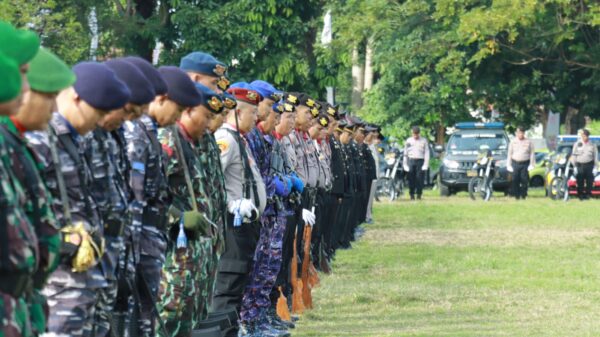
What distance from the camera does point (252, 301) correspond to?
482 inches

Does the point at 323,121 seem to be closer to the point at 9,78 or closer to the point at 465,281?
the point at 465,281

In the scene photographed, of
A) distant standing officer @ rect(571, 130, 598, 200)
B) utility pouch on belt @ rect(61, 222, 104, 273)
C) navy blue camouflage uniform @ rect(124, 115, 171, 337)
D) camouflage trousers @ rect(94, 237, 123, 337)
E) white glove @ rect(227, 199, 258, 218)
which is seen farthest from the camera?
distant standing officer @ rect(571, 130, 598, 200)

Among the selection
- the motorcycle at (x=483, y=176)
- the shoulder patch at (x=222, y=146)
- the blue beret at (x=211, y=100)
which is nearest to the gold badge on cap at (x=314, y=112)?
the shoulder patch at (x=222, y=146)

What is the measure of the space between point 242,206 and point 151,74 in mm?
2655

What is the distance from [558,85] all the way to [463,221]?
2216cm

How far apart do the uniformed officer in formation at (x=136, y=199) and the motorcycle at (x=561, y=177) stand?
2932 centimetres

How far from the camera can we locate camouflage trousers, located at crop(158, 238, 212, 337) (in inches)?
346

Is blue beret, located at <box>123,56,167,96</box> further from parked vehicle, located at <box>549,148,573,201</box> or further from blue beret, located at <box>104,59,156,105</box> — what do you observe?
parked vehicle, located at <box>549,148,573,201</box>

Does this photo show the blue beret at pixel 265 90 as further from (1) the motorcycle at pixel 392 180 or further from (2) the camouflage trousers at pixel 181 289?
(1) the motorcycle at pixel 392 180

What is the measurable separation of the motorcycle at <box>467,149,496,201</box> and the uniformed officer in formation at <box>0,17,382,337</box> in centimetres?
2894

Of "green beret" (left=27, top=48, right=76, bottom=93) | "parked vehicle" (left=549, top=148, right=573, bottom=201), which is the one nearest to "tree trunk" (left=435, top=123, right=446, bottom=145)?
"parked vehicle" (left=549, top=148, right=573, bottom=201)

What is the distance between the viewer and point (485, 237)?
25734 mm

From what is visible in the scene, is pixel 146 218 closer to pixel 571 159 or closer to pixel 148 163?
pixel 148 163

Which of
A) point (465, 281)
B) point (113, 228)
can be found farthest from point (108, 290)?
point (465, 281)
